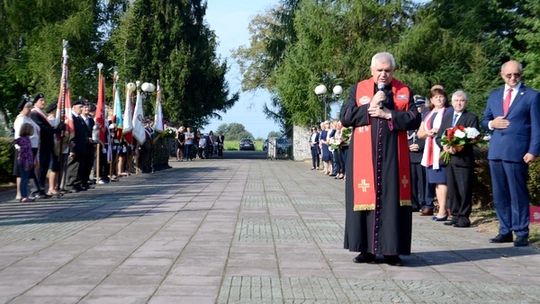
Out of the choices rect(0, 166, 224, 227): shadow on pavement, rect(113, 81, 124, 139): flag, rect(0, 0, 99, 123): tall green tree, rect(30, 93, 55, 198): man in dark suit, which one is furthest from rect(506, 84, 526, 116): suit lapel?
rect(0, 0, 99, 123): tall green tree

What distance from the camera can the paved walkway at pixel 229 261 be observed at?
625 centimetres

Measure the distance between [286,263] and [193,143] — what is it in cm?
3773

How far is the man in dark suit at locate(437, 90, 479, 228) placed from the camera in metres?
11.4

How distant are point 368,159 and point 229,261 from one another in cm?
171

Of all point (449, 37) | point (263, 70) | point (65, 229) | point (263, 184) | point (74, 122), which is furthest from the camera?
point (263, 70)

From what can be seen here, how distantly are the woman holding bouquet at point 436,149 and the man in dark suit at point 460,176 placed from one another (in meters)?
0.23

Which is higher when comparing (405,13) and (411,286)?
(405,13)

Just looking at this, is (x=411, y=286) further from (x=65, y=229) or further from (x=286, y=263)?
(x=65, y=229)

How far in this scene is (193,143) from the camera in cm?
4506

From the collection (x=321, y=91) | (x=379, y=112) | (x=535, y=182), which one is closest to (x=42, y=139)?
(x=535, y=182)

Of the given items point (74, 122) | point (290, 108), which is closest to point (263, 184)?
point (74, 122)

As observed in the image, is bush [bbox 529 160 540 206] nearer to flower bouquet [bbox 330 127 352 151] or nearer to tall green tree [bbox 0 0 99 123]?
flower bouquet [bbox 330 127 352 151]

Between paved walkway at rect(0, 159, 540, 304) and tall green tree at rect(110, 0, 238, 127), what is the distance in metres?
37.1

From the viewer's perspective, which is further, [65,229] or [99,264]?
[65,229]
